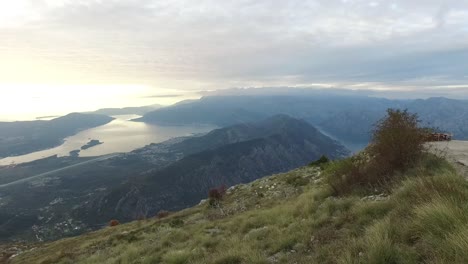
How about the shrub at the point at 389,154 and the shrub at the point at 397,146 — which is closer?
the shrub at the point at 389,154

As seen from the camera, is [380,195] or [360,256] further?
[380,195]

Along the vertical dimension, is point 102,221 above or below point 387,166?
below

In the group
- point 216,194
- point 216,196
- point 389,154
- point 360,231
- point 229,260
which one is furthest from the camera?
point 216,194

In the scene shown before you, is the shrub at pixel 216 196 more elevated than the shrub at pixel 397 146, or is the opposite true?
the shrub at pixel 397 146

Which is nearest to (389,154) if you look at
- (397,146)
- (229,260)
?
(397,146)

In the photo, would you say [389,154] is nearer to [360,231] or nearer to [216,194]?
[360,231]

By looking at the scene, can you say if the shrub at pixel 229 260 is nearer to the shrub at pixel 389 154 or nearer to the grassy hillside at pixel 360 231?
the grassy hillside at pixel 360 231

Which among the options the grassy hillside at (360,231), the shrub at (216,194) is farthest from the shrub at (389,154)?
the shrub at (216,194)

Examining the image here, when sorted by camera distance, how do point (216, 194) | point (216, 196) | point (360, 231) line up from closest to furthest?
point (360, 231), point (216, 196), point (216, 194)

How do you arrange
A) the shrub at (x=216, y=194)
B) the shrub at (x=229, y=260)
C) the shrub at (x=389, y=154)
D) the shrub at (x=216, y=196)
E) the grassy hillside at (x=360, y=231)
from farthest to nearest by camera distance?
the shrub at (x=216, y=194) < the shrub at (x=216, y=196) < the shrub at (x=389, y=154) < the shrub at (x=229, y=260) < the grassy hillside at (x=360, y=231)

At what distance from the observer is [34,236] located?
16162cm

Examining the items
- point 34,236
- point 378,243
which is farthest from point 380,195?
point 34,236

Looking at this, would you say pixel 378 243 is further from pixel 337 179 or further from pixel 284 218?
pixel 337 179

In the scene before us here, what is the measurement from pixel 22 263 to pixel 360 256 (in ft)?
83.0
